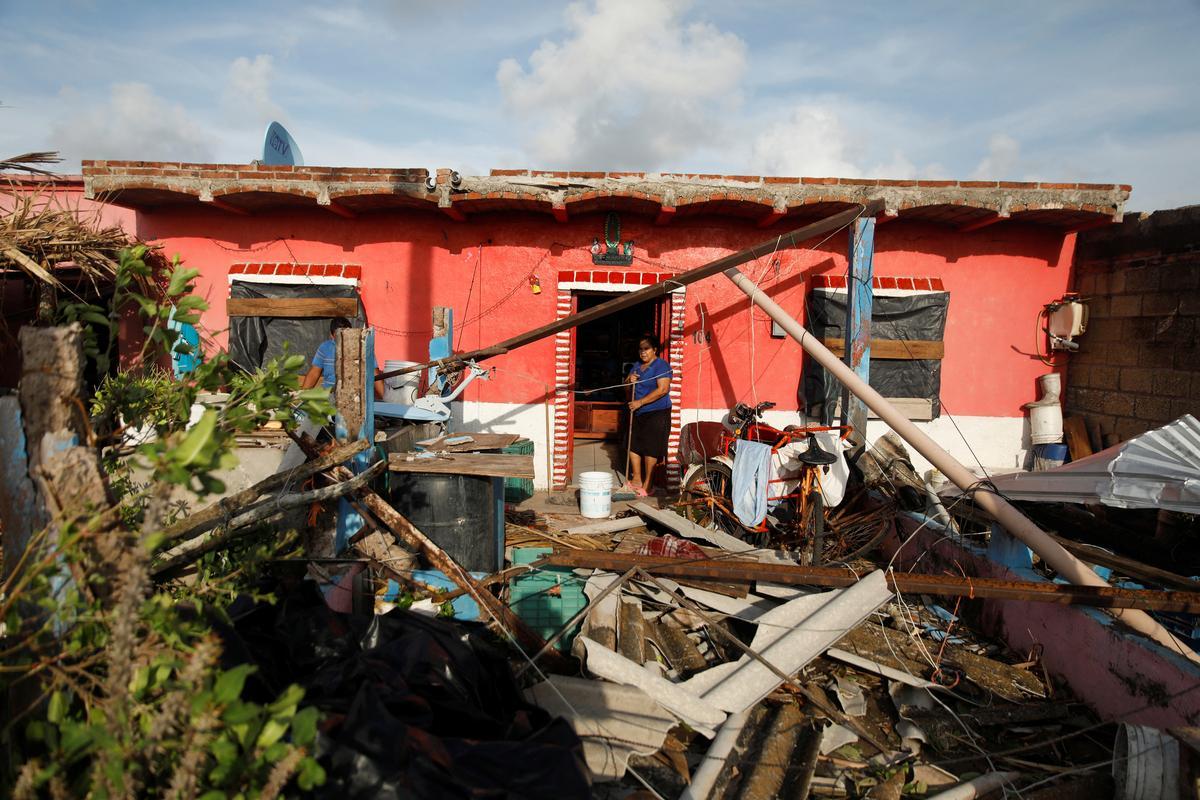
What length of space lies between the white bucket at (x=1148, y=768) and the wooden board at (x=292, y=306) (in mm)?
7557

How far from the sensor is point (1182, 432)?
4.16 meters

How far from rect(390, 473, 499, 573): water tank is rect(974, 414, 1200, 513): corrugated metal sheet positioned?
374cm

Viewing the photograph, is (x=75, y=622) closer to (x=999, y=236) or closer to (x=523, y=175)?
(x=523, y=175)

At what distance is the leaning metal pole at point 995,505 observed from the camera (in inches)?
149

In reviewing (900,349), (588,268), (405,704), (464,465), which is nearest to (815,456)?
(900,349)

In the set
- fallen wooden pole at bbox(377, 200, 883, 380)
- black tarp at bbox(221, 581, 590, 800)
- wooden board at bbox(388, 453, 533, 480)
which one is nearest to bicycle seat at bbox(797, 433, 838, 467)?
fallen wooden pole at bbox(377, 200, 883, 380)

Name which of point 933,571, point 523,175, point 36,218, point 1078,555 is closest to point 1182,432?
point 1078,555

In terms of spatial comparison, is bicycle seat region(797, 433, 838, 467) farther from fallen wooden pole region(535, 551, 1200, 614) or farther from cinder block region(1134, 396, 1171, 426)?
cinder block region(1134, 396, 1171, 426)

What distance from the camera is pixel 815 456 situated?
238 inches

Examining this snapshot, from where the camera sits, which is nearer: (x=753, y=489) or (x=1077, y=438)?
(x=753, y=489)

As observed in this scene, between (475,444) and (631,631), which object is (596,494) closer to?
(475,444)

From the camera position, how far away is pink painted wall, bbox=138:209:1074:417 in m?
7.95

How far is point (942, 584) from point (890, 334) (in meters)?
4.86

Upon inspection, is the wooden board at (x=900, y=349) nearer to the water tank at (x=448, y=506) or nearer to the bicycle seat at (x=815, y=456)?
the bicycle seat at (x=815, y=456)
